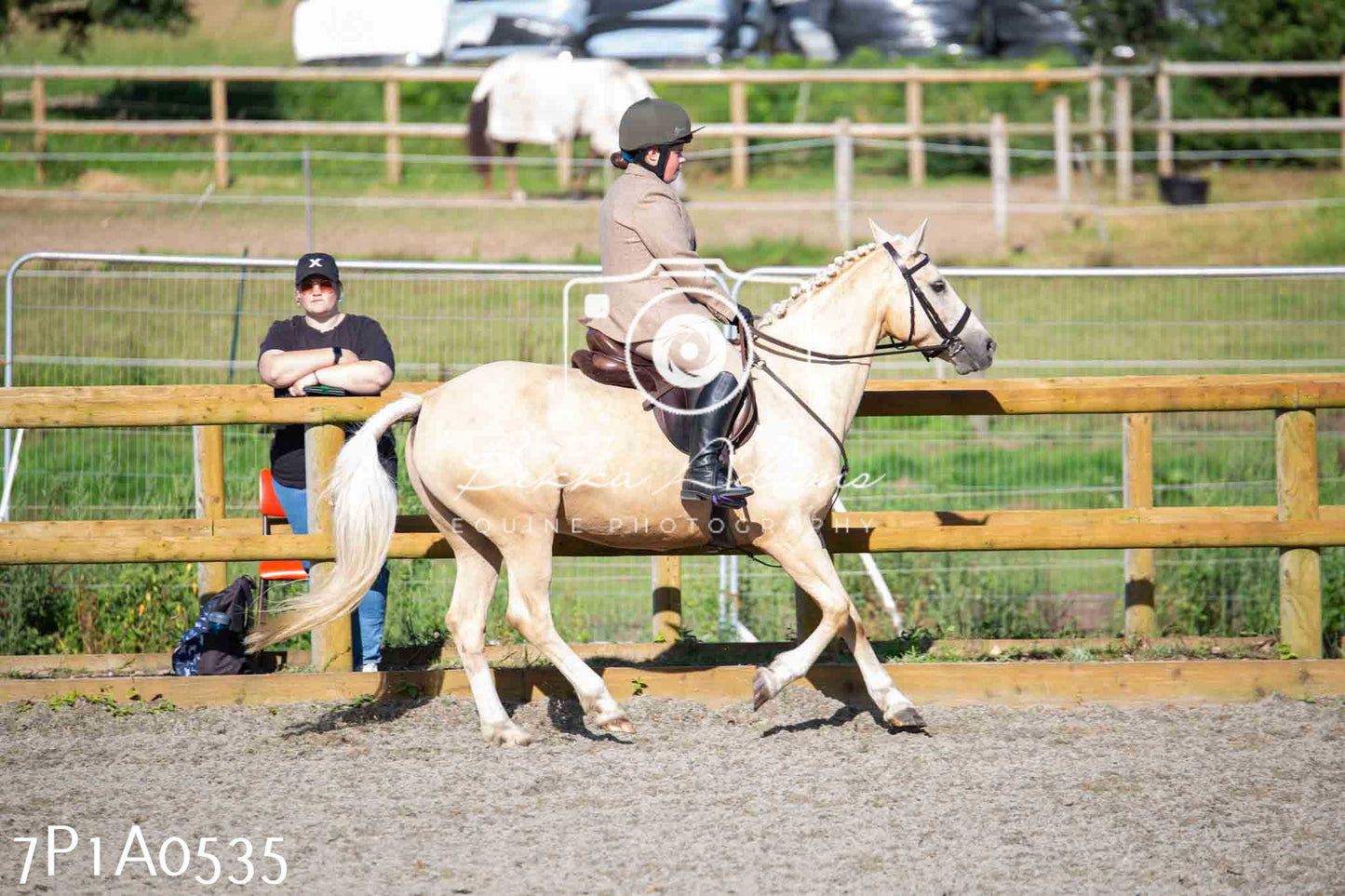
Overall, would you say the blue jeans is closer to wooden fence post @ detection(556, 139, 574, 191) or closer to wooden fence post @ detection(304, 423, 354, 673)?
wooden fence post @ detection(304, 423, 354, 673)

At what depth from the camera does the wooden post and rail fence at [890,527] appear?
6.13m

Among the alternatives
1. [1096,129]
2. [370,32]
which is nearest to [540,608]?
[1096,129]

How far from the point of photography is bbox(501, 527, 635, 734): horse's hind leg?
5715 mm

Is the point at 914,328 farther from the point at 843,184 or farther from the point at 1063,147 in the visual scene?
the point at 1063,147

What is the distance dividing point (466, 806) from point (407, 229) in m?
11.8

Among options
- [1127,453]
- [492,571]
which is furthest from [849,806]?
[1127,453]

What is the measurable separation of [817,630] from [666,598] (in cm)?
141

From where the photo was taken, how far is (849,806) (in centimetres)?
491

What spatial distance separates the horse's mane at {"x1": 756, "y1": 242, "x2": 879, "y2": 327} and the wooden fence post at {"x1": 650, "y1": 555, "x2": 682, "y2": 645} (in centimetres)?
151

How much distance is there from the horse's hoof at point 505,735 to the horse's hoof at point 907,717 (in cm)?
147

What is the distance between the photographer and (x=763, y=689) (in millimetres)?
5680

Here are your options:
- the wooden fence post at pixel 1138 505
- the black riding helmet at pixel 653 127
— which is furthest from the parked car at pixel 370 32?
the black riding helmet at pixel 653 127

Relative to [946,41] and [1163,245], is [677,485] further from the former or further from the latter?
[946,41]

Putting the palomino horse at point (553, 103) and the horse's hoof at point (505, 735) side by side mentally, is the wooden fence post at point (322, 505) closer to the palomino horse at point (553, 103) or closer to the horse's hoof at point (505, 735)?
the horse's hoof at point (505, 735)
